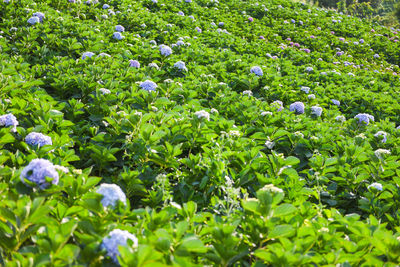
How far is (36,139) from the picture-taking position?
2.01 metres

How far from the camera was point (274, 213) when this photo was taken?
1.51 meters

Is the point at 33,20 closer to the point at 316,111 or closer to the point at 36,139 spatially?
the point at 36,139

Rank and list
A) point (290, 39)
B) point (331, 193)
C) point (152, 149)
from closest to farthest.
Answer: point (152, 149), point (331, 193), point (290, 39)

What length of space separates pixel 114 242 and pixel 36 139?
3.78ft

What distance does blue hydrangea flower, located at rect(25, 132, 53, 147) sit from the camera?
2.00 m

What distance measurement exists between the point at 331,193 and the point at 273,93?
7.14ft

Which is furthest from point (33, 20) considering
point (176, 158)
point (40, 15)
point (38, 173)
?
point (38, 173)

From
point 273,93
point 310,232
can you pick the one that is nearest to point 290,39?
point 273,93

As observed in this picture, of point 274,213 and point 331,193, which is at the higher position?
point 274,213

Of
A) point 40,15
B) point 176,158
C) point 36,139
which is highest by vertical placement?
point 40,15

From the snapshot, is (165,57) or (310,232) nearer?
(310,232)

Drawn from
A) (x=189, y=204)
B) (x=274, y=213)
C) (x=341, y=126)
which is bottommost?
(x=341, y=126)

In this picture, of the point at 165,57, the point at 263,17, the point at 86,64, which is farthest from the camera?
the point at 263,17

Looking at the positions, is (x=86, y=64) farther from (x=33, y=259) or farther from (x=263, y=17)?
(x=263, y=17)
